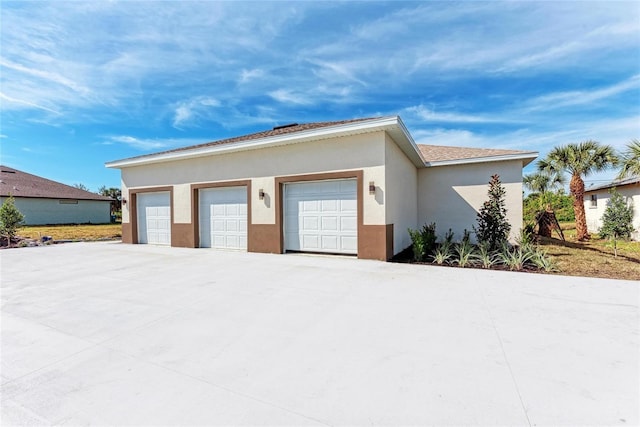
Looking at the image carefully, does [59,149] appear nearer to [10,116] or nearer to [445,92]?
[10,116]

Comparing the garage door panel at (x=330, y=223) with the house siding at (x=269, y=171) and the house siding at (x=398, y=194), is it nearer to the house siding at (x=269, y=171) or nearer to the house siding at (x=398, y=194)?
the house siding at (x=269, y=171)

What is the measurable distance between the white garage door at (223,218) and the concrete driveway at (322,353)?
180 inches

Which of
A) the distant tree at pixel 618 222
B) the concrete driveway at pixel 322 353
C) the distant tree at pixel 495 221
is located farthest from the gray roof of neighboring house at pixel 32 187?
the distant tree at pixel 618 222

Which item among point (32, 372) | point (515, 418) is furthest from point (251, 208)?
point (515, 418)

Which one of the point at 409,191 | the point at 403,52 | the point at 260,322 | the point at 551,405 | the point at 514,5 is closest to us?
the point at 551,405

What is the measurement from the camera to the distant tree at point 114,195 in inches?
1435

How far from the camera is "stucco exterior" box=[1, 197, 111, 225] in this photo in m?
23.8

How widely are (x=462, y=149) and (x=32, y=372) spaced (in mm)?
13860

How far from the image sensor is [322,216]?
27.1ft

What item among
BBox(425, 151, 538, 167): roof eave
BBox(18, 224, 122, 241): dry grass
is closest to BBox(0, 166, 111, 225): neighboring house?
BBox(18, 224, 122, 241): dry grass

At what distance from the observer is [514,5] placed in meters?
6.36

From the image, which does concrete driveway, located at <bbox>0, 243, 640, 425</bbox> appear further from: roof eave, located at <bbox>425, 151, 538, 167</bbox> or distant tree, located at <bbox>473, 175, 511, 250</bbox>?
roof eave, located at <bbox>425, 151, 538, 167</bbox>

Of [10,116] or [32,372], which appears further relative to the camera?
[10,116]

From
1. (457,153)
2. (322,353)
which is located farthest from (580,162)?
(322,353)
